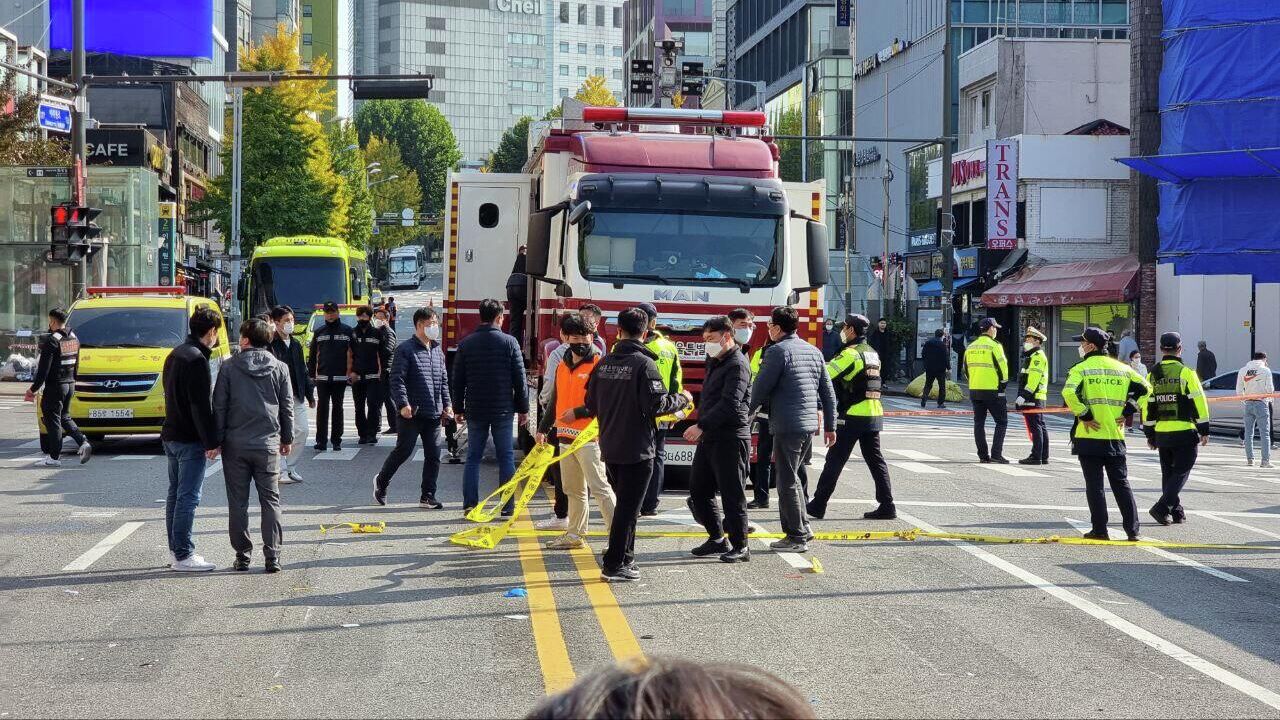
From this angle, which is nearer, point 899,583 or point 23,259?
point 899,583

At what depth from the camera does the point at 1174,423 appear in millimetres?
14008

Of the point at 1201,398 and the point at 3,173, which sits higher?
the point at 3,173

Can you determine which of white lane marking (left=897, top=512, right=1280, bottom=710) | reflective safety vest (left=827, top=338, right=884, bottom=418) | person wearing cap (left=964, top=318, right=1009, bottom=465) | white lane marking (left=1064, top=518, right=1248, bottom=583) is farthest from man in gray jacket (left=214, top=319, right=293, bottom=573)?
person wearing cap (left=964, top=318, right=1009, bottom=465)

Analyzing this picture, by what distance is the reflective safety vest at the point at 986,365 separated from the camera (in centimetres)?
1947

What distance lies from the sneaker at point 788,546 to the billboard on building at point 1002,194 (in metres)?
35.2

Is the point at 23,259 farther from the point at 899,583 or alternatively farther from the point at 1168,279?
the point at 899,583

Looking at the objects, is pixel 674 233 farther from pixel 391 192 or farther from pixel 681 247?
pixel 391 192

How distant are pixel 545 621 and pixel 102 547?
4329 mm

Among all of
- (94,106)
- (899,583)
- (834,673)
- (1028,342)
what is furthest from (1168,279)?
(94,106)

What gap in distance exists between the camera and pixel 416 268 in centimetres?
10100

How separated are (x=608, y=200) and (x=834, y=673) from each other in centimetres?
886

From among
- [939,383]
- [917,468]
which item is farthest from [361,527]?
[939,383]

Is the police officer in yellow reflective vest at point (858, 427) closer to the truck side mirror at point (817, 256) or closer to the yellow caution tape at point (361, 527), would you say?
the truck side mirror at point (817, 256)

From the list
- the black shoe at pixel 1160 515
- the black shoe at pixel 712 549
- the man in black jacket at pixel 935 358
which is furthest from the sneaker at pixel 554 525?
the man in black jacket at pixel 935 358
